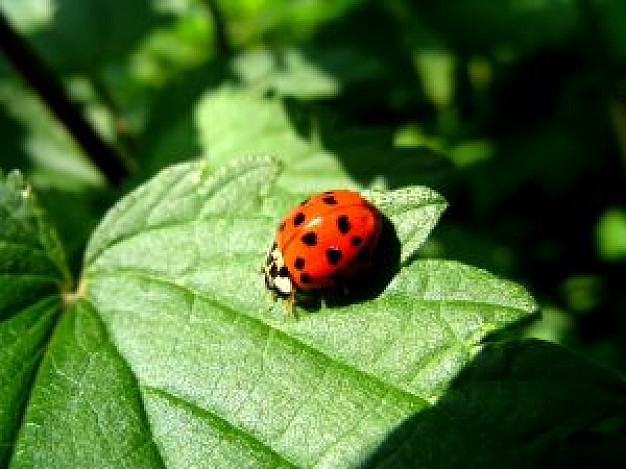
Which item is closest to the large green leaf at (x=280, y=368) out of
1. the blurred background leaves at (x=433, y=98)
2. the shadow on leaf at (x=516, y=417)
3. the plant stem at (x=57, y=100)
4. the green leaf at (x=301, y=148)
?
the shadow on leaf at (x=516, y=417)

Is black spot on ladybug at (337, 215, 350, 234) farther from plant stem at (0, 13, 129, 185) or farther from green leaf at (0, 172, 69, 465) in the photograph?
plant stem at (0, 13, 129, 185)

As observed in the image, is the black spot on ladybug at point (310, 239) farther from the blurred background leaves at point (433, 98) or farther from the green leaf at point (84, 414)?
the blurred background leaves at point (433, 98)

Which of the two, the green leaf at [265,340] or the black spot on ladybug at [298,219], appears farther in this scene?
the black spot on ladybug at [298,219]

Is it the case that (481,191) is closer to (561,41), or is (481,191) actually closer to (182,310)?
(561,41)

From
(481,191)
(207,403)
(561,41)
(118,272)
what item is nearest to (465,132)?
(481,191)

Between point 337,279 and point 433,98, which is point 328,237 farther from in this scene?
point 433,98

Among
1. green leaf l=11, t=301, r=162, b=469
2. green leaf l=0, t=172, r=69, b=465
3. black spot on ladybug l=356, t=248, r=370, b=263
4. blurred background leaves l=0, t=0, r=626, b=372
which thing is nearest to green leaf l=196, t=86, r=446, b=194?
blurred background leaves l=0, t=0, r=626, b=372
